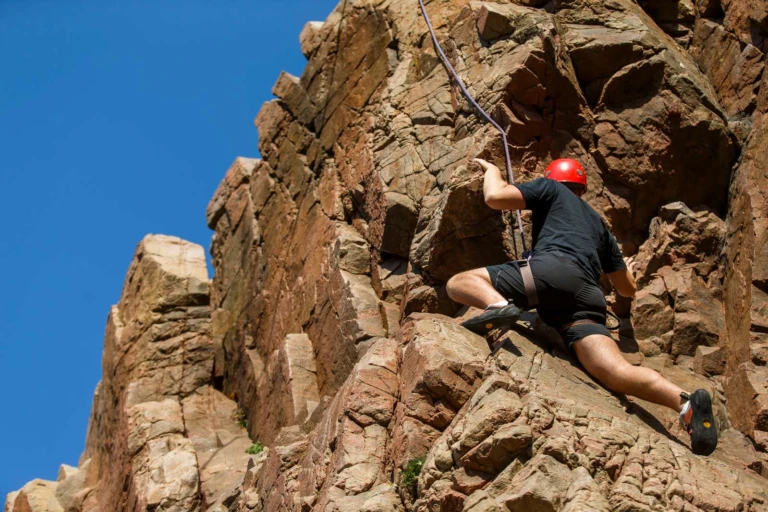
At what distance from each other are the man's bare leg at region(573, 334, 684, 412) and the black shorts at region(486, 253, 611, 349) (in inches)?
5.3

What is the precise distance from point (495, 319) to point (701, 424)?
203cm

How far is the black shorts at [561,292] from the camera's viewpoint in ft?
30.9

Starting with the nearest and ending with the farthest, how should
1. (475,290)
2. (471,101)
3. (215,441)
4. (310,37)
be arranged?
(475,290)
(471,101)
(215,441)
(310,37)

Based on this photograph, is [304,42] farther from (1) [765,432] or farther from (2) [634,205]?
(1) [765,432]

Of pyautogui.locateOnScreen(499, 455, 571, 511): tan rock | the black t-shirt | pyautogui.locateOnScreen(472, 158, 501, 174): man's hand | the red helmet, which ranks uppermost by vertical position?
pyautogui.locateOnScreen(472, 158, 501, 174): man's hand

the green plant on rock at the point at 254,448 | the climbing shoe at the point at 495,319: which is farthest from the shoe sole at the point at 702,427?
the green plant on rock at the point at 254,448

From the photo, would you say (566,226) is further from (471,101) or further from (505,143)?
(471,101)

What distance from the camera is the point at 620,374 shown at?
9000mm

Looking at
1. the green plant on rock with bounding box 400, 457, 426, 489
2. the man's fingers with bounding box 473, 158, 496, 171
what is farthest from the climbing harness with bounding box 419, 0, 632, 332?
the green plant on rock with bounding box 400, 457, 426, 489

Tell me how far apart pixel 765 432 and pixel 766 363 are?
0.81 m

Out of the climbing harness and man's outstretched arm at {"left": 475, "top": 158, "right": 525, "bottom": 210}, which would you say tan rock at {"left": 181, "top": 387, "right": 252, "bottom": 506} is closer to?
the climbing harness

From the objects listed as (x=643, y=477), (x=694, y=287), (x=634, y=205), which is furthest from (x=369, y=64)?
(x=643, y=477)

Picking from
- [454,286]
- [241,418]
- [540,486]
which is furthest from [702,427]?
[241,418]

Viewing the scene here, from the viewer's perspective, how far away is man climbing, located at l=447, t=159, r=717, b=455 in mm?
8992
